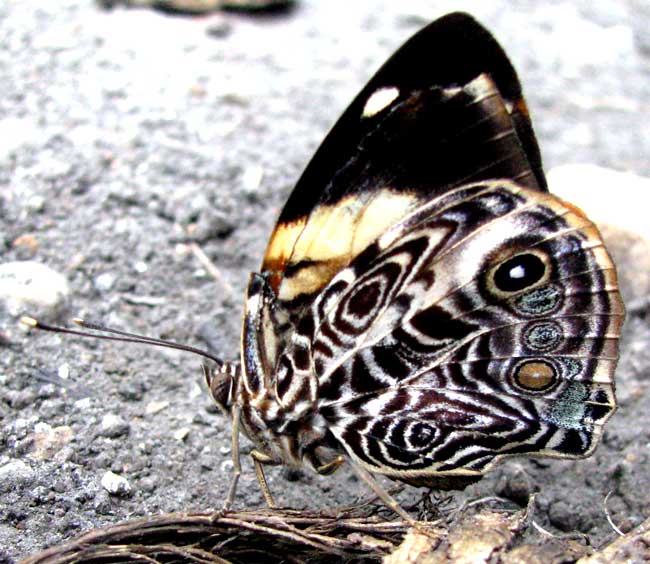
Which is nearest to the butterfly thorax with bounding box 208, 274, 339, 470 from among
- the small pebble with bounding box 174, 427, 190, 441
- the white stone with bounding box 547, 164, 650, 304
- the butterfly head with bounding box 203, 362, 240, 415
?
the butterfly head with bounding box 203, 362, 240, 415

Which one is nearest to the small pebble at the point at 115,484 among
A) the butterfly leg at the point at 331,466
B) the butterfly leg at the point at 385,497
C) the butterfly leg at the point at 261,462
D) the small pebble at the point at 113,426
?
the small pebble at the point at 113,426

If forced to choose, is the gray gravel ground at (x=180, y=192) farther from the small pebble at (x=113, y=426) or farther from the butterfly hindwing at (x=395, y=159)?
the butterfly hindwing at (x=395, y=159)

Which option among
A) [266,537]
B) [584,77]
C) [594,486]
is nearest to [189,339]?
[266,537]

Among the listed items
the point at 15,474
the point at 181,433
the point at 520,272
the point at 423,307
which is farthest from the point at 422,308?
the point at 15,474

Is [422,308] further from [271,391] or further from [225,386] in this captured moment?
[225,386]

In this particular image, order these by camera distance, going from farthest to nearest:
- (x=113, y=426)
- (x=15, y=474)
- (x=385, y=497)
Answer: (x=113, y=426) → (x=15, y=474) → (x=385, y=497)

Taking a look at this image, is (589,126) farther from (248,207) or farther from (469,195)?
(469,195)
